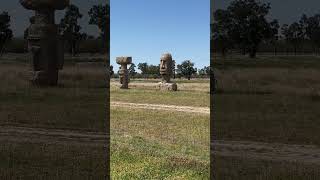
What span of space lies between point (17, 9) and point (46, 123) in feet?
4.95

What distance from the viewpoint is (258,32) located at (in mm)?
5578

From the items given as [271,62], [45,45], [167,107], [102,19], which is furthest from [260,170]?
[167,107]

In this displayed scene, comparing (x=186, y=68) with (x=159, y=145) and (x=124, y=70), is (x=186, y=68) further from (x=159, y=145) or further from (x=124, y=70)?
(x=159, y=145)

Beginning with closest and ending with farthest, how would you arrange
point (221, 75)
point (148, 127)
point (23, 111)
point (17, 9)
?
point (221, 75) < point (17, 9) < point (23, 111) < point (148, 127)

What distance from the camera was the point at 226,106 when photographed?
5.57m

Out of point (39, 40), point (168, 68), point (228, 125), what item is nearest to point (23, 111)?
point (39, 40)

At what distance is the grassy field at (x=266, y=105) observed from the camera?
5500 mm

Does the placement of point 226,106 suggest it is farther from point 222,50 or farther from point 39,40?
point 39,40

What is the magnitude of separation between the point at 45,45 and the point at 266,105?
3.03 meters

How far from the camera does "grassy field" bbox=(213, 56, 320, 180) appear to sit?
550 cm

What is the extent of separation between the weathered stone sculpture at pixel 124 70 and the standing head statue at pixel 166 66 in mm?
1805

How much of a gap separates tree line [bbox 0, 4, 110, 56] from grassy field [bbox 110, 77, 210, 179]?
5.24 ft

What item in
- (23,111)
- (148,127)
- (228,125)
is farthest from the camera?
(148,127)

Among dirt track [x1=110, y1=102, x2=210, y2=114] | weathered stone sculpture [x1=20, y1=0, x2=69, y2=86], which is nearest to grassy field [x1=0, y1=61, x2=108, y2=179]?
weathered stone sculpture [x1=20, y1=0, x2=69, y2=86]
